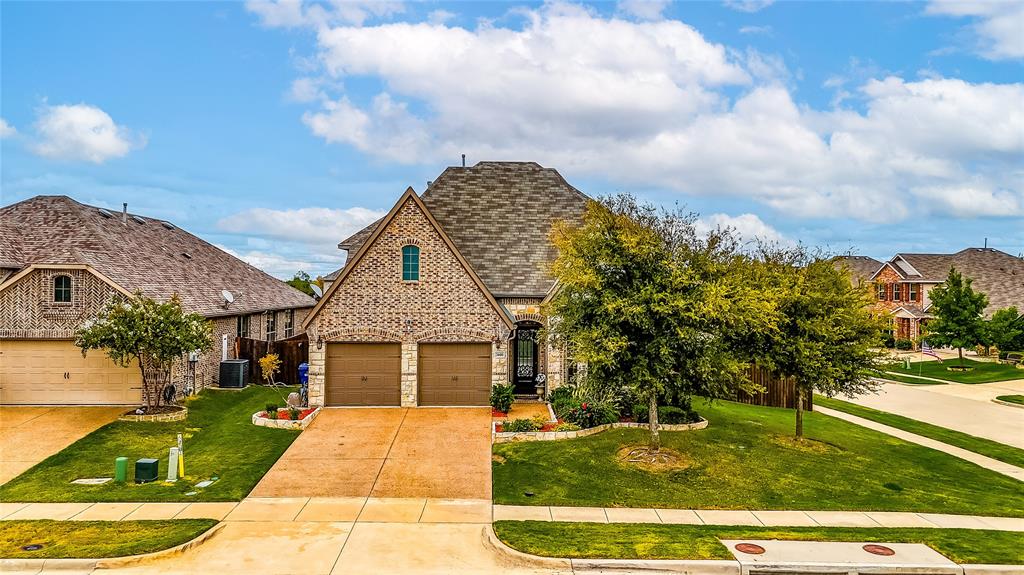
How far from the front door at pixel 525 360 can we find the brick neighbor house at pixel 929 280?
43.5 metres

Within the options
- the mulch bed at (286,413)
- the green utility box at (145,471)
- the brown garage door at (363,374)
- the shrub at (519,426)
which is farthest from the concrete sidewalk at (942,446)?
the green utility box at (145,471)

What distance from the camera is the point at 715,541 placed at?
39.2 ft

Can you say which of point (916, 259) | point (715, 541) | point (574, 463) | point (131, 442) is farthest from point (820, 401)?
point (916, 259)

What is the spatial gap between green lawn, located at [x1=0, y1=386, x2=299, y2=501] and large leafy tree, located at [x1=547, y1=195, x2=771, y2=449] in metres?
9.02

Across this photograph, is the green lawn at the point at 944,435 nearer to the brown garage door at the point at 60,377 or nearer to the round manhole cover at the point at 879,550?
the round manhole cover at the point at 879,550

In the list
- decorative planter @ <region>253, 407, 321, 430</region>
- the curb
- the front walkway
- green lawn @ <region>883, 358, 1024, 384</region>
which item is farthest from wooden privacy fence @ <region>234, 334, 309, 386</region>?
green lawn @ <region>883, 358, 1024, 384</region>

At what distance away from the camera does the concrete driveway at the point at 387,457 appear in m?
14.9

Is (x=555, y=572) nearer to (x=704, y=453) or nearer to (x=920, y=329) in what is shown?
(x=704, y=453)

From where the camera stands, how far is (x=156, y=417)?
20547 millimetres

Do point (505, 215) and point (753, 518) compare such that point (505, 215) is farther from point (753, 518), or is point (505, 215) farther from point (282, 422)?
point (753, 518)

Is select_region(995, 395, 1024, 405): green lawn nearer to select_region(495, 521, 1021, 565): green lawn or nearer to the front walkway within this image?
the front walkway

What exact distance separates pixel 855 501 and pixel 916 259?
56666 millimetres

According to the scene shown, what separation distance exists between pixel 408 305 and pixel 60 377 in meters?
12.3

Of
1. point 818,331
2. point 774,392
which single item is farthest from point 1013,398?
point 818,331
